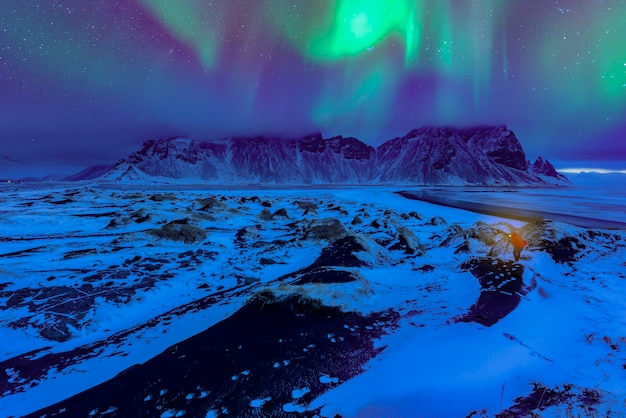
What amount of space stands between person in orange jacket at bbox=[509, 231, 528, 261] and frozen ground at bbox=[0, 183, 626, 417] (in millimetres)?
484

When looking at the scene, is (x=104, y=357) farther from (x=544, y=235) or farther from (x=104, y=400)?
(x=544, y=235)

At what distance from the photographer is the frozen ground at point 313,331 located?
4.39 m

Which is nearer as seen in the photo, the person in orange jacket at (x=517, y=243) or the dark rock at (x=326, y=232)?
the person in orange jacket at (x=517, y=243)

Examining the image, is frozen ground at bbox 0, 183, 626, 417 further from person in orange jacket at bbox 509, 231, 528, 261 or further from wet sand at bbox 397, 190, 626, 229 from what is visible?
wet sand at bbox 397, 190, 626, 229

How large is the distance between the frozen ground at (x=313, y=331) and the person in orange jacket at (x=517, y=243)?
0.48m

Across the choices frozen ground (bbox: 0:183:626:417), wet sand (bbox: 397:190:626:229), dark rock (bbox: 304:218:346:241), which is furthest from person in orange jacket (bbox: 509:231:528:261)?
wet sand (bbox: 397:190:626:229)

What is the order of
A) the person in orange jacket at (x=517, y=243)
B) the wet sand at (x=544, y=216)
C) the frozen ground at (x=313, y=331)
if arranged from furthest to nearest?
the wet sand at (x=544, y=216) → the person in orange jacket at (x=517, y=243) → the frozen ground at (x=313, y=331)

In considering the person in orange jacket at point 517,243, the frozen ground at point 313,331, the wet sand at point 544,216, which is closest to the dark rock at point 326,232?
the frozen ground at point 313,331

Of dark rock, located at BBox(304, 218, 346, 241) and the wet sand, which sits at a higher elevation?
dark rock, located at BBox(304, 218, 346, 241)

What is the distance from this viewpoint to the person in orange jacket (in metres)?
11.8

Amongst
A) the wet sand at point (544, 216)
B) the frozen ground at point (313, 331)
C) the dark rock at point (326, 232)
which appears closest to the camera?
the frozen ground at point (313, 331)

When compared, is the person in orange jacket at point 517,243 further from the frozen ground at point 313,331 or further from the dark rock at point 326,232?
the dark rock at point 326,232

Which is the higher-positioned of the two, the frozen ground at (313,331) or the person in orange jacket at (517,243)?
the person in orange jacket at (517,243)

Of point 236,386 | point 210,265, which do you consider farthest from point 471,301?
point 210,265
